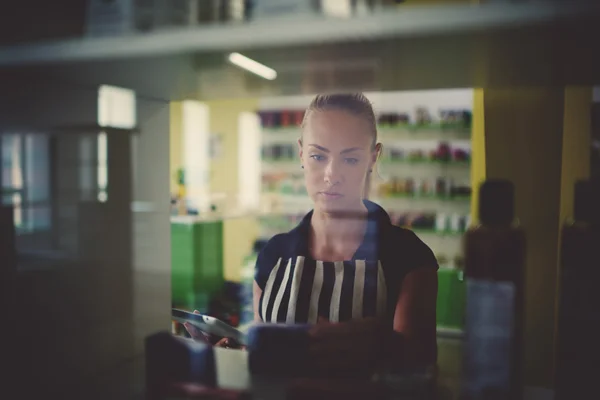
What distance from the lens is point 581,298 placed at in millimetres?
570

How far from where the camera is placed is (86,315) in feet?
3.19

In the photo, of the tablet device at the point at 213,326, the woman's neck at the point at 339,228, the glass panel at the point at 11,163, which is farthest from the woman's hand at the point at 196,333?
the glass panel at the point at 11,163

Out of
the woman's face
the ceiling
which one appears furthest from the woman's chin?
the ceiling

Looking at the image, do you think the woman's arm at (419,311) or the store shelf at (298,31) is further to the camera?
the woman's arm at (419,311)

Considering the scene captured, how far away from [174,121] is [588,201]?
0.79 m

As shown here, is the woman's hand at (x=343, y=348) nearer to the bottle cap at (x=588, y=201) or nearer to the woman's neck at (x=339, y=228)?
the woman's neck at (x=339, y=228)

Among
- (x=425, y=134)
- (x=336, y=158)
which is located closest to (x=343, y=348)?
(x=336, y=158)

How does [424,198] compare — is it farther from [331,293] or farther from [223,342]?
[223,342]

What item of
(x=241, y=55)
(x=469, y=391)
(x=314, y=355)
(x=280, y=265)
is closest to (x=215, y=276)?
(x=280, y=265)

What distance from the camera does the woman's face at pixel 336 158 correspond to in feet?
3.32

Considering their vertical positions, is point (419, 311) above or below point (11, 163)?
below

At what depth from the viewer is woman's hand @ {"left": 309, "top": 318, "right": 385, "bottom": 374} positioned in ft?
2.61

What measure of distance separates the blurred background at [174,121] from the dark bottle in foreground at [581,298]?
7 centimetres

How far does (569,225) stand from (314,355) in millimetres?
429
